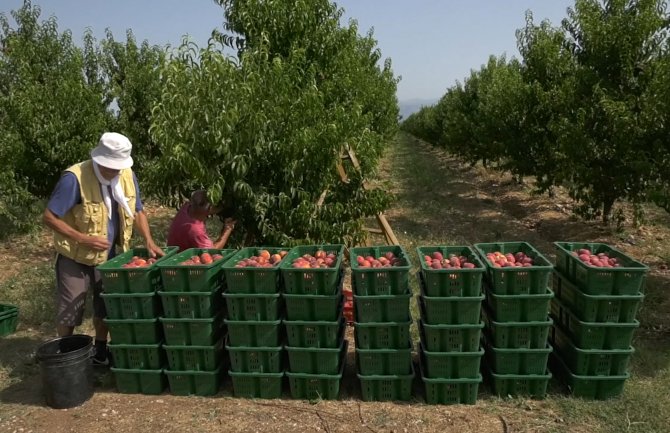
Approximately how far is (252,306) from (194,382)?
976mm

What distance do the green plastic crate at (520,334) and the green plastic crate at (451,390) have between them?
0.38m

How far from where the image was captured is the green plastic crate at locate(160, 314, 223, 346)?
466 cm

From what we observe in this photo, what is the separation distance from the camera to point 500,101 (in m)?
15.0

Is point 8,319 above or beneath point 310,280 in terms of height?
beneath

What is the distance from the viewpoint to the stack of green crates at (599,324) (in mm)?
4309

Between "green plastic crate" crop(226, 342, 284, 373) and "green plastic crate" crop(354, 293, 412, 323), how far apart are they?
0.85 meters

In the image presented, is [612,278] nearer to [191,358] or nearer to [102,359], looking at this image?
[191,358]

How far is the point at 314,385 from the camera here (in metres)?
4.72

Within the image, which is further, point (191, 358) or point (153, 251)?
point (153, 251)

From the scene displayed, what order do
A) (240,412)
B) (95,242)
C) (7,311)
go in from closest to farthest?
(240,412)
(95,242)
(7,311)

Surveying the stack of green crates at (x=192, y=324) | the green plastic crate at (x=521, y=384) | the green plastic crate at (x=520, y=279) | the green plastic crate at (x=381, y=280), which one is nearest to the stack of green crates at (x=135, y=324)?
the stack of green crates at (x=192, y=324)

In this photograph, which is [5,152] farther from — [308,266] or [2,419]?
[308,266]

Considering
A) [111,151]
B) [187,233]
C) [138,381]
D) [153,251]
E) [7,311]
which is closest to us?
[111,151]

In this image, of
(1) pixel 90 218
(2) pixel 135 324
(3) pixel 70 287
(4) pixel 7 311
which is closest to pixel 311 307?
(2) pixel 135 324
